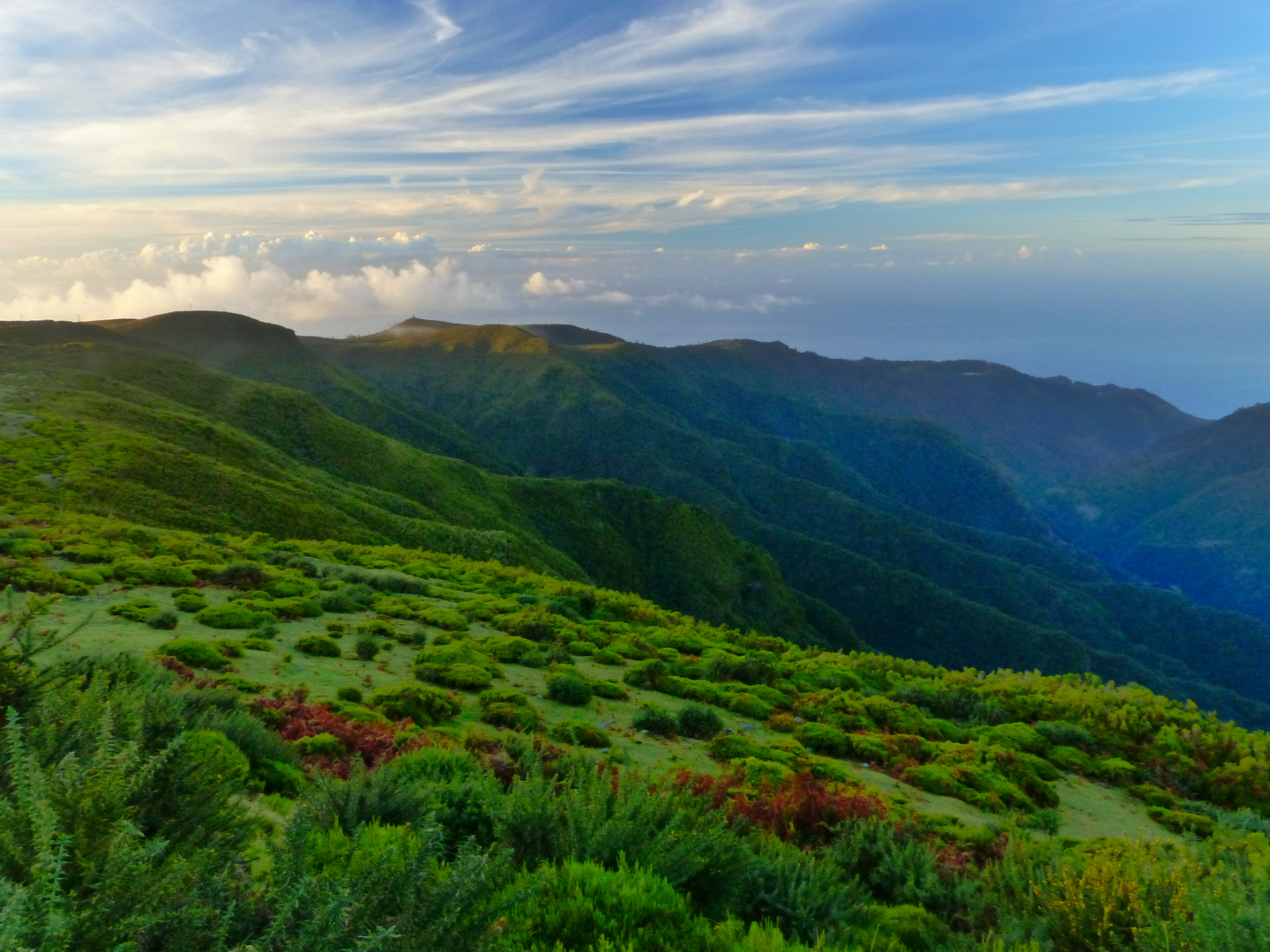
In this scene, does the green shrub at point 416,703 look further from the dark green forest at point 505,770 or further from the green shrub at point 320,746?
the green shrub at point 320,746

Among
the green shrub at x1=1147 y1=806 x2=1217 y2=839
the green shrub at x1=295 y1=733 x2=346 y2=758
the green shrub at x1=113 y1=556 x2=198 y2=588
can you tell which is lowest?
the green shrub at x1=1147 y1=806 x2=1217 y2=839

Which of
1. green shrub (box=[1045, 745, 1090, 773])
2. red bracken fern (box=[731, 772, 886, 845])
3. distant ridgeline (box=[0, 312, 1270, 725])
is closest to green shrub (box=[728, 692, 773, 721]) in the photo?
red bracken fern (box=[731, 772, 886, 845])

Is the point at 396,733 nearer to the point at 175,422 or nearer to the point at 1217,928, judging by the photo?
the point at 1217,928

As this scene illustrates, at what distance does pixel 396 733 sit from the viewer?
974cm

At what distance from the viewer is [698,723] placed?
13.0 metres

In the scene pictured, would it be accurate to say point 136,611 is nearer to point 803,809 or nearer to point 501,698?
point 501,698

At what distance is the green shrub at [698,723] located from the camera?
12.9 metres

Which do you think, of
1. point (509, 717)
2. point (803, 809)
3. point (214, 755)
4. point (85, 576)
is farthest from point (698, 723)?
point (85, 576)

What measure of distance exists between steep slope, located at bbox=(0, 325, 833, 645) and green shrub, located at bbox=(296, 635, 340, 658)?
18755 millimetres

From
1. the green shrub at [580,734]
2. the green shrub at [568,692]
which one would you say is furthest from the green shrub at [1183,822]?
the green shrub at [568,692]

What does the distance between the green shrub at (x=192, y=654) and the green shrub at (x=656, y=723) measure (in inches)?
295

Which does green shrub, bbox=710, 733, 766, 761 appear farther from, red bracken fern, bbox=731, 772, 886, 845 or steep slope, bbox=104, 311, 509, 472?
steep slope, bbox=104, 311, 509, 472

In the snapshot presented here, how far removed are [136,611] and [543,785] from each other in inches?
465

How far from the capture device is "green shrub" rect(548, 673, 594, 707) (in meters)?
13.4
